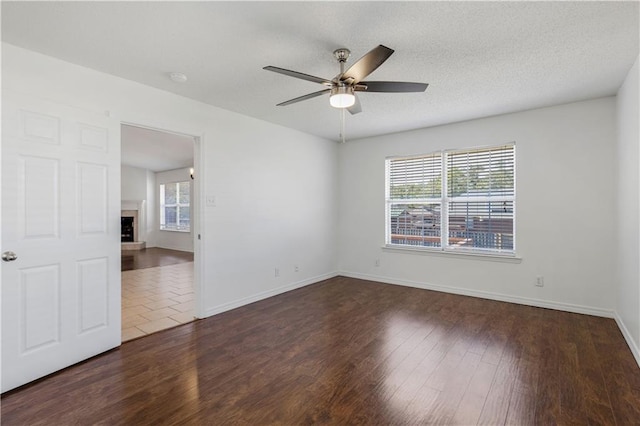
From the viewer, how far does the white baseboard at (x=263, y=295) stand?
3.71 metres

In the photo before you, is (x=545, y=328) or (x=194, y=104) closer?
(x=545, y=328)


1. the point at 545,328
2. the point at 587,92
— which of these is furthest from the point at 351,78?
the point at 545,328

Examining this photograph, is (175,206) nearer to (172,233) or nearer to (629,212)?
(172,233)

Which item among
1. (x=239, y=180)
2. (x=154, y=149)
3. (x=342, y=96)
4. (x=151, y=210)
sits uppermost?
(x=154, y=149)

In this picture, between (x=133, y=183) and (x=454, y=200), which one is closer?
(x=454, y=200)

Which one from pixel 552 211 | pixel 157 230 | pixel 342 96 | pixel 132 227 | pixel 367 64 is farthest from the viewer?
pixel 157 230

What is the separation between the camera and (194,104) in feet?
11.5

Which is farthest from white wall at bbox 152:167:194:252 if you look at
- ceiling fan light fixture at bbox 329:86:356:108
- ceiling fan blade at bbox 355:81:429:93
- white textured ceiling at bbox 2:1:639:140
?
ceiling fan blade at bbox 355:81:429:93

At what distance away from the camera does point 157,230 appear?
10.1 meters

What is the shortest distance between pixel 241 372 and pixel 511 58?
3350 mm

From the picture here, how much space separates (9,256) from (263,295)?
8.89 feet

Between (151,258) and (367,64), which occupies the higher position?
(367,64)

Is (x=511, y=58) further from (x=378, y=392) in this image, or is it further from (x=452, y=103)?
(x=378, y=392)

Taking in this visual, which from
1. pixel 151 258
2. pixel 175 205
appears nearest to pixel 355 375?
pixel 151 258
